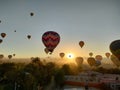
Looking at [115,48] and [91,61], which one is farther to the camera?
[91,61]

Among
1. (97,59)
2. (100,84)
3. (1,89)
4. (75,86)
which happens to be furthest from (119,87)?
(1,89)

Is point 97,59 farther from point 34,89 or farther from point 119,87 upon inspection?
point 34,89

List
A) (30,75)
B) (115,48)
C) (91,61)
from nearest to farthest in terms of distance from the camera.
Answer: (115,48)
(30,75)
(91,61)

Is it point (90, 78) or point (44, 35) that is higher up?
point (44, 35)

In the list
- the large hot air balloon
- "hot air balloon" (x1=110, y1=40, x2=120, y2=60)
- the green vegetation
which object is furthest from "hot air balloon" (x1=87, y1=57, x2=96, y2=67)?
the large hot air balloon

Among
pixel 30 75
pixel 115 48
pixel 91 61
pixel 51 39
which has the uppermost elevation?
pixel 51 39

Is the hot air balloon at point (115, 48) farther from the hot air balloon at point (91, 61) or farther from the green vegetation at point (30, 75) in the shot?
the hot air balloon at point (91, 61)

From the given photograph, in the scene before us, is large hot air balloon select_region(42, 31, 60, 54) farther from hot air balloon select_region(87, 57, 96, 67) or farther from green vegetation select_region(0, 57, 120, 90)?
hot air balloon select_region(87, 57, 96, 67)

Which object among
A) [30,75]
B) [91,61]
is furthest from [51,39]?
[91,61]

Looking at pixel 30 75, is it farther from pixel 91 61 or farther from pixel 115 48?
pixel 91 61
